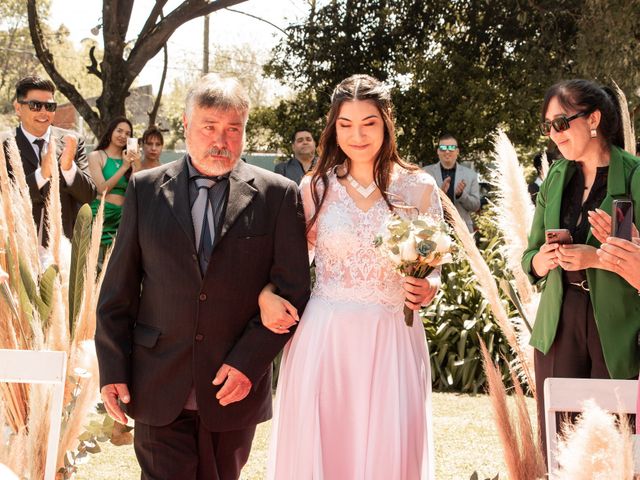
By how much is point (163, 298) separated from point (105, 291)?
0.24 meters

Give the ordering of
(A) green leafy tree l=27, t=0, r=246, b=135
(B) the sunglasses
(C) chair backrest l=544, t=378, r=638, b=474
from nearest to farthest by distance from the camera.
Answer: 1. (C) chair backrest l=544, t=378, r=638, b=474
2. (B) the sunglasses
3. (A) green leafy tree l=27, t=0, r=246, b=135

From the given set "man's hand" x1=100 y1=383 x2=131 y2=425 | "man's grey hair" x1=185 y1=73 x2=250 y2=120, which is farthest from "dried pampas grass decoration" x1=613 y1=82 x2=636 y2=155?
"man's hand" x1=100 y1=383 x2=131 y2=425

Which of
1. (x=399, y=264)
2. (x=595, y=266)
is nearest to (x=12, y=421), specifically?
(x=399, y=264)

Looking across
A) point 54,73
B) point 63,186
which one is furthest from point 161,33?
point 63,186

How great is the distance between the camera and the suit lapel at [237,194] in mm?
3385

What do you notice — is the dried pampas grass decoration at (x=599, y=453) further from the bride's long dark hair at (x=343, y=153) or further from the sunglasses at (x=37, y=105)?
the sunglasses at (x=37, y=105)

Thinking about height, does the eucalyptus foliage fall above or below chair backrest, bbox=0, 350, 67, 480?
below

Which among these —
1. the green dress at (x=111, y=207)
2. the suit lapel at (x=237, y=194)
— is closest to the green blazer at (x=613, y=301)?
the suit lapel at (x=237, y=194)

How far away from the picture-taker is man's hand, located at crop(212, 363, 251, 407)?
3318 mm

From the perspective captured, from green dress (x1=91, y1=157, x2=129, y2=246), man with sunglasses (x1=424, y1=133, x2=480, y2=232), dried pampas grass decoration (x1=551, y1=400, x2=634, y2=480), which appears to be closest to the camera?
dried pampas grass decoration (x1=551, y1=400, x2=634, y2=480)

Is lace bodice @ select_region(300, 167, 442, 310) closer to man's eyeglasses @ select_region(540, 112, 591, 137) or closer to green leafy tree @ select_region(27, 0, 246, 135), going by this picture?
man's eyeglasses @ select_region(540, 112, 591, 137)

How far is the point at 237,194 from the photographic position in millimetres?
3438

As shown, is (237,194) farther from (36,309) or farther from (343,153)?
(36,309)

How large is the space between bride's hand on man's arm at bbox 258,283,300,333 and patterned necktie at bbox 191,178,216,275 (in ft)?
0.83
